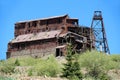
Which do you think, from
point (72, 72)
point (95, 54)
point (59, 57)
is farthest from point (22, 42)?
point (72, 72)

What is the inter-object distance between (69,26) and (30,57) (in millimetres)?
8962

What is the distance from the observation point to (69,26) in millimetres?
75125

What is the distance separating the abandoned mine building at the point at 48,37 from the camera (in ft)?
237

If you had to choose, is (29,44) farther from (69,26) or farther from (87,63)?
(87,63)

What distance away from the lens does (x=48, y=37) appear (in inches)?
2901

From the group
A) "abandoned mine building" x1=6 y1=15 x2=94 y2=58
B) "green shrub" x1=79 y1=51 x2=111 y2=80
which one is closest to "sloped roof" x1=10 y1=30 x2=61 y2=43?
"abandoned mine building" x1=6 y1=15 x2=94 y2=58

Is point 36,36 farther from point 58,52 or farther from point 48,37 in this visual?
point 58,52

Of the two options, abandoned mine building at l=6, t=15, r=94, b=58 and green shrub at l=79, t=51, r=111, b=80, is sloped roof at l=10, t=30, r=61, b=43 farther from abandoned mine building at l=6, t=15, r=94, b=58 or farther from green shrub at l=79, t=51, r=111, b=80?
green shrub at l=79, t=51, r=111, b=80

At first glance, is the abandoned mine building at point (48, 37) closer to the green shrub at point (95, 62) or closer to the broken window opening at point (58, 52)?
the broken window opening at point (58, 52)

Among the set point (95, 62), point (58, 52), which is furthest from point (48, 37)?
point (95, 62)

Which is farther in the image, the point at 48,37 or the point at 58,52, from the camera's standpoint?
the point at 48,37

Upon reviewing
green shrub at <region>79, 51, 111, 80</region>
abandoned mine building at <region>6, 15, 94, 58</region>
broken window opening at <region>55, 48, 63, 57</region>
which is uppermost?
abandoned mine building at <region>6, 15, 94, 58</region>

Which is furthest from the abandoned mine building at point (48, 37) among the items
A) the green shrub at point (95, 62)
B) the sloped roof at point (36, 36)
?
A: the green shrub at point (95, 62)

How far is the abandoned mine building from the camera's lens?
72.1 m
